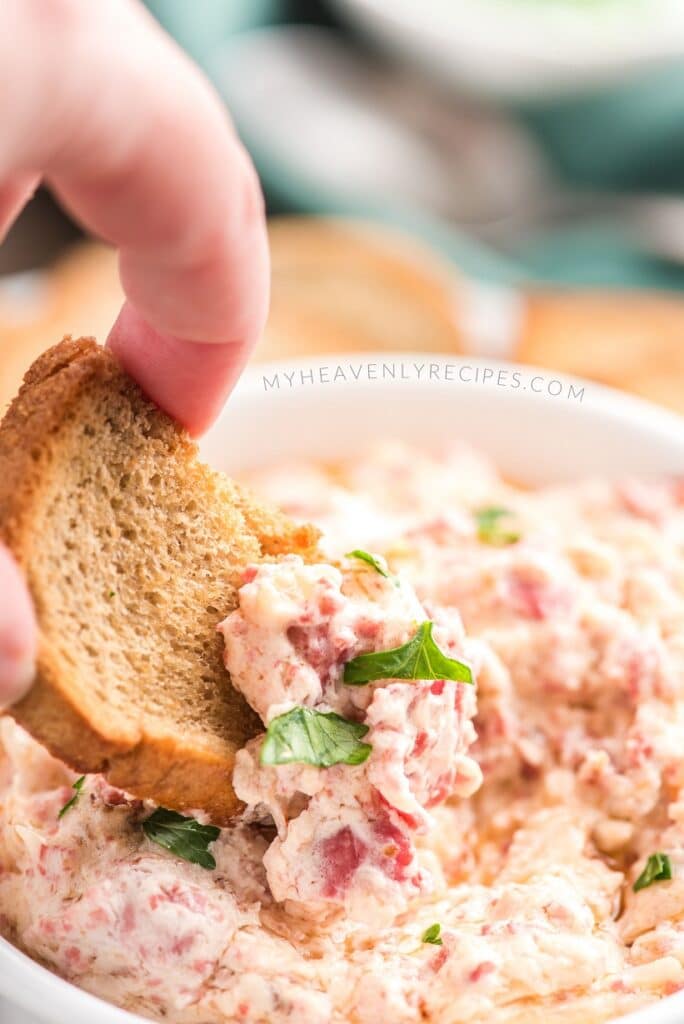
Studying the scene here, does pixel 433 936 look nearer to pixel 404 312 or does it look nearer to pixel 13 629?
pixel 13 629

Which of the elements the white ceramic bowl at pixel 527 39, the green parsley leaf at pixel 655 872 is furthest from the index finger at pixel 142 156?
the white ceramic bowl at pixel 527 39

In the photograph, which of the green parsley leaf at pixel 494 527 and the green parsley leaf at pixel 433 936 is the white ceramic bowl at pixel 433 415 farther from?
the green parsley leaf at pixel 433 936

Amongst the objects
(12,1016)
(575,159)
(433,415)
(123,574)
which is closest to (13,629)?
(123,574)

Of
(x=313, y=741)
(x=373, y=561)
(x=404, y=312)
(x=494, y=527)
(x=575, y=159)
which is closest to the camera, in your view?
(x=313, y=741)

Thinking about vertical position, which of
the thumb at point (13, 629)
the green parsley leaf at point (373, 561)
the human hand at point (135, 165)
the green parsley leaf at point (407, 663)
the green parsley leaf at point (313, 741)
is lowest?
the green parsley leaf at point (313, 741)

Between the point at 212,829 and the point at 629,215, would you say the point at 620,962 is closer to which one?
the point at 212,829

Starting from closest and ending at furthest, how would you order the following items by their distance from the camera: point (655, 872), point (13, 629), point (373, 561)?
point (13, 629) → point (373, 561) → point (655, 872)

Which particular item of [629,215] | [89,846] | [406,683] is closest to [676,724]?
[406,683]
